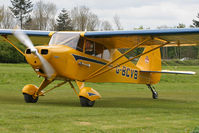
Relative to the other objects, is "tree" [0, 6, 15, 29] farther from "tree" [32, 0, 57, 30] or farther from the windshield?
the windshield

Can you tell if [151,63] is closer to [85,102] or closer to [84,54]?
[84,54]

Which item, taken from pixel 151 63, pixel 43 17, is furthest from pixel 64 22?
pixel 151 63

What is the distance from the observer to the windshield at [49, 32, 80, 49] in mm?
12461

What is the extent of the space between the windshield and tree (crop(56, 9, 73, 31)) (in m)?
61.3

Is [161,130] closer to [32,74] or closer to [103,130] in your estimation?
[103,130]

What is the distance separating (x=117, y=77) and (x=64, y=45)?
3.74 m

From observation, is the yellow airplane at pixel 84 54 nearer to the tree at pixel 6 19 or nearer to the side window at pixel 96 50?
the side window at pixel 96 50

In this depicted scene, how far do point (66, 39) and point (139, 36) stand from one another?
268 centimetres

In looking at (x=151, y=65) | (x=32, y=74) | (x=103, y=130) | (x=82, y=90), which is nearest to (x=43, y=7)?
(x=32, y=74)

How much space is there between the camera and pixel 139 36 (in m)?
12.8

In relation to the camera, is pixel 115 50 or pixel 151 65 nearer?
pixel 115 50

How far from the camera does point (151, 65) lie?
714 inches

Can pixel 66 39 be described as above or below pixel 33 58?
above

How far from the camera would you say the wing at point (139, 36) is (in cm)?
1181
